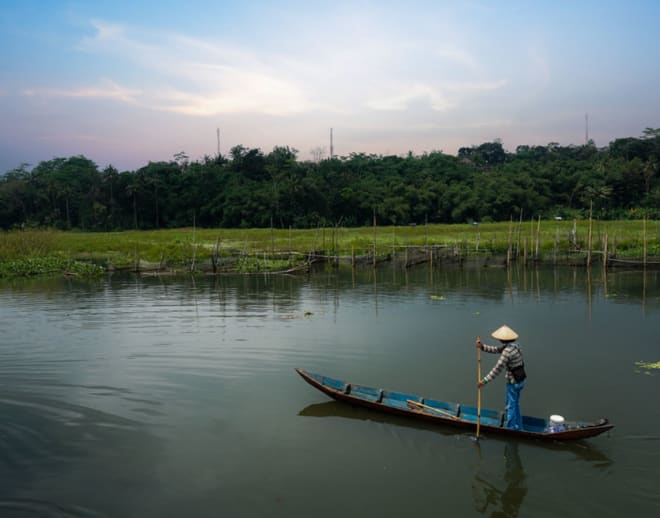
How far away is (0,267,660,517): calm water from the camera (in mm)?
5781

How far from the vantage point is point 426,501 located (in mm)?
5711

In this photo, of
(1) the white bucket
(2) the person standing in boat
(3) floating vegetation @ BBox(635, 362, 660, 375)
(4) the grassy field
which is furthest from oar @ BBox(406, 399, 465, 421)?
(4) the grassy field

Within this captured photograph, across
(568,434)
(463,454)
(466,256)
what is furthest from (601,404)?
(466,256)

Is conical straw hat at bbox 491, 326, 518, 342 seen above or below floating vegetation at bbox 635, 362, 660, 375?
above

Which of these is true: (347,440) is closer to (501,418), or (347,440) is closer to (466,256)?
(501,418)

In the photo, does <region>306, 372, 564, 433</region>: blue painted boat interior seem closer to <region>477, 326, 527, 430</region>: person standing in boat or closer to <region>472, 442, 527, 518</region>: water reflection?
<region>477, 326, 527, 430</region>: person standing in boat

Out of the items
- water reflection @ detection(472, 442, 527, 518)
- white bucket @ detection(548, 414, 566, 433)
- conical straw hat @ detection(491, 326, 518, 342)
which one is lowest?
water reflection @ detection(472, 442, 527, 518)

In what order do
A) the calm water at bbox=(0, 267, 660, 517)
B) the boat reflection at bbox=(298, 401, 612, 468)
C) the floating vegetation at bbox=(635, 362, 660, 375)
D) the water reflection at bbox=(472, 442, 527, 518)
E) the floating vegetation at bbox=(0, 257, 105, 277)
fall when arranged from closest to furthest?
1. the water reflection at bbox=(472, 442, 527, 518)
2. the calm water at bbox=(0, 267, 660, 517)
3. the boat reflection at bbox=(298, 401, 612, 468)
4. the floating vegetation at bbox=(635, 362, 660, 375)
5. the floating vegetation at bbox=(0, 257, 105, 277)

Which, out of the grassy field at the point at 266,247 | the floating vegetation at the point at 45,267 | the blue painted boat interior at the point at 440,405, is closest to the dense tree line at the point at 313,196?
the grassy field at the point at 266,247

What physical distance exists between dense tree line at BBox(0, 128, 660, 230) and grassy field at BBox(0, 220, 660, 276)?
35.3 ft

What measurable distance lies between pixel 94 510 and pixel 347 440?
3.21 m

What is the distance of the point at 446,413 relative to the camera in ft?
23.5

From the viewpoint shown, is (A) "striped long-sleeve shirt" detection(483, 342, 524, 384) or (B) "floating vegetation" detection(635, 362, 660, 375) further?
(B) "floating vegetation" detection(635, 362, 660, 375)

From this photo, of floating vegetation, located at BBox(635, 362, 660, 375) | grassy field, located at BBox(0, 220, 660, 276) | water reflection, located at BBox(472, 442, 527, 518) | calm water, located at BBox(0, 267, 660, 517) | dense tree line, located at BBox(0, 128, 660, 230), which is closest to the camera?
water reflection, located at BBox(472, 442, 527, 518)
